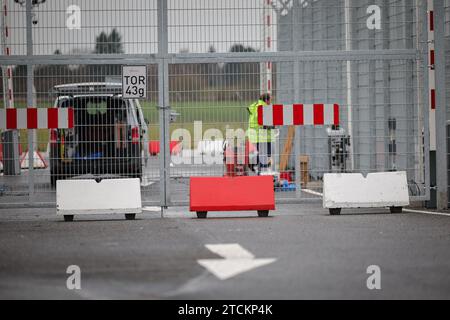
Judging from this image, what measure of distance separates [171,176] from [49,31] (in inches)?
106

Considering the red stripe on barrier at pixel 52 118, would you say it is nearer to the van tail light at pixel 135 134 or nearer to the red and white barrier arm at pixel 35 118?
the red and white barrier arm at pixel 35 118

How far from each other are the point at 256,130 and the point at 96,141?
2.59 metres

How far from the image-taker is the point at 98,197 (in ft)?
50.1

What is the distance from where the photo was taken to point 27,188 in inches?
635

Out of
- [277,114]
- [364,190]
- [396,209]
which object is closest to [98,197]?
[277,114]

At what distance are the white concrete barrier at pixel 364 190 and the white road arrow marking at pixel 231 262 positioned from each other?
487 centimetres

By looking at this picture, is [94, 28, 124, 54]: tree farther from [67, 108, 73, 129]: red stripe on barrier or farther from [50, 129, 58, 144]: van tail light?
[50, 129, 58, 144]: van tail light

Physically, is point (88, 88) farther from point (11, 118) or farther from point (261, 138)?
point (261, 138)

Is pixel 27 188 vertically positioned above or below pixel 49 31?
below

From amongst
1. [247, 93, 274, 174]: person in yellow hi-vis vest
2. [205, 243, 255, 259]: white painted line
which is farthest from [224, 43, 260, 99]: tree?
[205, 243, 255, 259]: white painted line

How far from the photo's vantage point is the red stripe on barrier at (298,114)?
53.5 ft

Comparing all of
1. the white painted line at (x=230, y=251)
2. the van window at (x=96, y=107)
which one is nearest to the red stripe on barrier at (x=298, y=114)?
the van window at (x=96, y=107)
